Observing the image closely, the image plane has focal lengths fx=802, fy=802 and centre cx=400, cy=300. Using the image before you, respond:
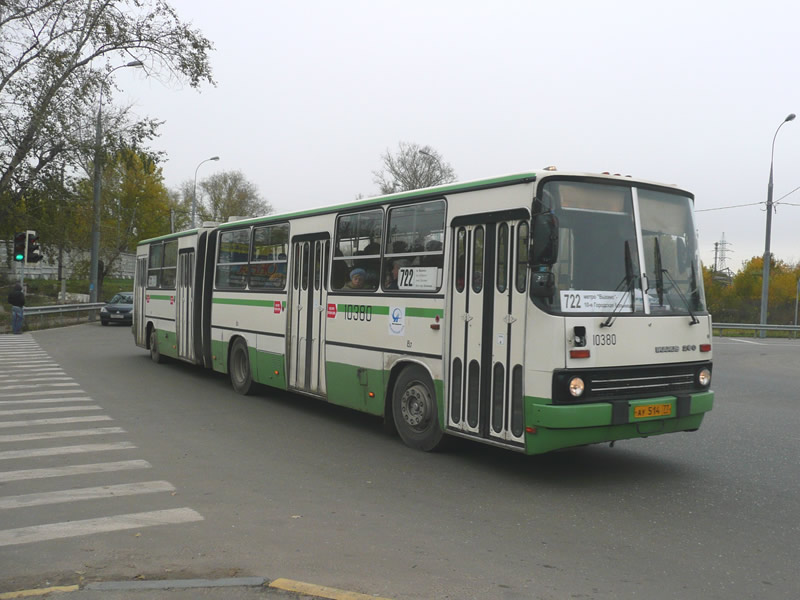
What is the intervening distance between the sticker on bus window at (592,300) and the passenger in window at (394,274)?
8.06 feet

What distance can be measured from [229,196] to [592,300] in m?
86.9

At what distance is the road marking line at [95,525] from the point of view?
5.62 m

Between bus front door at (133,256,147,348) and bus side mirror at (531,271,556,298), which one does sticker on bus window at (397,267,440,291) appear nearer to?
bus side mirror at (531,271,556,298)

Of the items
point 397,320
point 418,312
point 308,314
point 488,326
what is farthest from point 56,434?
point 488,326

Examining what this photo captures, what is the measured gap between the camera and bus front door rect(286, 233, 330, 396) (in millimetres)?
10891

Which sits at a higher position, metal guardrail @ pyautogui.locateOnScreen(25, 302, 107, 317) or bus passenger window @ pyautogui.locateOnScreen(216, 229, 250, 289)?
bus passenger window @ pyautogui.locateOnScreen(216, 229, 250, 289)

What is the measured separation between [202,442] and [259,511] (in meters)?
3.22

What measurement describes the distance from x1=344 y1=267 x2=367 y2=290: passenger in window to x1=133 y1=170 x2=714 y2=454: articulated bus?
3 cm

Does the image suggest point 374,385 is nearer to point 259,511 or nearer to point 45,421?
point 259,511

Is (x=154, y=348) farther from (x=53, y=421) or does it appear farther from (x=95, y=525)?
(x=95, y=525)

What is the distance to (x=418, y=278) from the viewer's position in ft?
29.3

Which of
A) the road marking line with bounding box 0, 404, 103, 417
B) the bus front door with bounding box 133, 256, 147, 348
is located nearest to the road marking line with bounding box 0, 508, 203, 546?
the road marking line with bounding box 0, 404, 103, 417

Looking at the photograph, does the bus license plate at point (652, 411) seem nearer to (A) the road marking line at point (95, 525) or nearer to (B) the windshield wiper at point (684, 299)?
(B) the windshield wiper at point (684, 299)

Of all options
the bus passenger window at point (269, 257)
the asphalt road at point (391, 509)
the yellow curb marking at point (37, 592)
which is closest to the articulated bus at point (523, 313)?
the asphalt road at point (391, 509)
